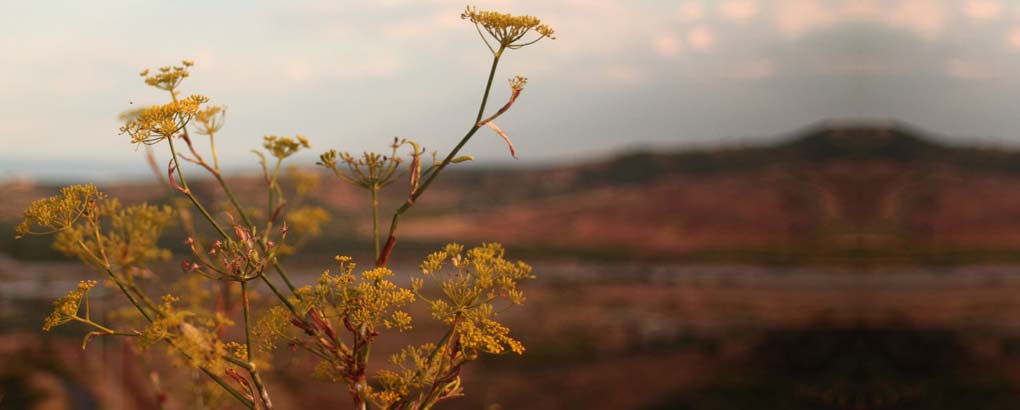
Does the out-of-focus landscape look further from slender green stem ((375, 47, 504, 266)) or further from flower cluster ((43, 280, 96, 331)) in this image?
slender green stem ((375, 47, 504, 266))

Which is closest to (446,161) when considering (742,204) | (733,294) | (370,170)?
(370,170)

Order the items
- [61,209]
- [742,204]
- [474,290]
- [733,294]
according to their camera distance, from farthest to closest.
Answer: [742,204], [733,294], [474,290], [61,209]

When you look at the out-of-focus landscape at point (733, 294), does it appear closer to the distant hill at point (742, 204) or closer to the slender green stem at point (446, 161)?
the distant hill at point (742, 204)

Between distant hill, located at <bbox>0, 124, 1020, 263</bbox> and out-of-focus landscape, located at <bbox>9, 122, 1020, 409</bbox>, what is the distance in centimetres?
14

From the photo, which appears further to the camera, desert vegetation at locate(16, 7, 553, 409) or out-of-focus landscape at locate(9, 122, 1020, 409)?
out-of-focus landscape at locate(9, 122, 1020, 409)

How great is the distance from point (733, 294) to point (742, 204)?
18774 mm

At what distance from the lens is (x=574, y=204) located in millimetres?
71312

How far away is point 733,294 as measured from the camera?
135ft

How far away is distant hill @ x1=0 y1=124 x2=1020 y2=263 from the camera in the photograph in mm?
14391

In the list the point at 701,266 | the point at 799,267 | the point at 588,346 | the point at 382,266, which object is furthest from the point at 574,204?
the point at 382,266

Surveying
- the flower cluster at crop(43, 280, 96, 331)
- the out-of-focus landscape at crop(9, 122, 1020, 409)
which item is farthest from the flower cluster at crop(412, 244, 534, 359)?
the out-of-focus landscape at crop(9, 122, 1020, 409)

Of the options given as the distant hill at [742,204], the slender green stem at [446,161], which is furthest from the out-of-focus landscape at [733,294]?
the slender green stem at [446,161]

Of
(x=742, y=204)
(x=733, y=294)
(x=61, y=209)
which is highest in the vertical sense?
(x=61, y=209)

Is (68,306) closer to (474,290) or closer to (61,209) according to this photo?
(61,209)
